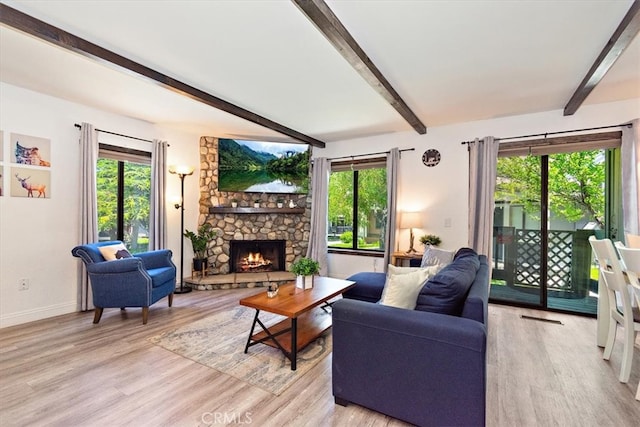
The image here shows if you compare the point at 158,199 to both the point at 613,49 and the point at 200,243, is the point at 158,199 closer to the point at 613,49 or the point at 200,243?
the point at 200,243

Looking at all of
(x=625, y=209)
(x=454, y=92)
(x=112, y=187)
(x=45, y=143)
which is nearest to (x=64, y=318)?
(x=112, y=187)

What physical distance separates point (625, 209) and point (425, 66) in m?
2.81

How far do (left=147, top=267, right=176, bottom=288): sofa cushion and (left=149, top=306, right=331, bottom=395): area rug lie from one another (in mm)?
647

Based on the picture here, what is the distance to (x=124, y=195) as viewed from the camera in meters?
4.20

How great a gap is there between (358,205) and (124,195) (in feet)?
12.2

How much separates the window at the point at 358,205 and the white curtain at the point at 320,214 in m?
0.21

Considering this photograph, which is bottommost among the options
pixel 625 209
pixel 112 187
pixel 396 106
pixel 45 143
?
pixel 625 209

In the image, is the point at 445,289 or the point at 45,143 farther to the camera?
the point at 45,143

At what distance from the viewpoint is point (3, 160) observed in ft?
10.1

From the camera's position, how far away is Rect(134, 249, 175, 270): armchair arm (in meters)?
3.62

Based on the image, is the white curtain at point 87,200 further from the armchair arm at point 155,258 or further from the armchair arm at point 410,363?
the armchair arm at point 410,363

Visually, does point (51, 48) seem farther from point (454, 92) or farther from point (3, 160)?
point (454, 92)

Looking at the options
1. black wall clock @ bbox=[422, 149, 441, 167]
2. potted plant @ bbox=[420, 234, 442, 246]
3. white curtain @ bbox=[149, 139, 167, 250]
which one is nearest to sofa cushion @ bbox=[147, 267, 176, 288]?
white curtain @ bbox=[149, 139, 167, 250]

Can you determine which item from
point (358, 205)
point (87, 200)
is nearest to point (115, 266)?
point (87, 200)
